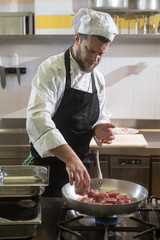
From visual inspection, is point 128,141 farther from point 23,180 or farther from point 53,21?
point 23,180

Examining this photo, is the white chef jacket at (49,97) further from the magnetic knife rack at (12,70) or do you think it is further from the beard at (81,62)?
the magnetic knife rack at (12,70)

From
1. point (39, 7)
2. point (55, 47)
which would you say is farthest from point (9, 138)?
point (39, 7)

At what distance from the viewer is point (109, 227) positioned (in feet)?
4.10

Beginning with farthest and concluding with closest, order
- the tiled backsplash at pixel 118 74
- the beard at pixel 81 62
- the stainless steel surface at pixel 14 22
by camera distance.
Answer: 1. the tiled backsplash at pixel 118 74
2. the stainless steel surface at pixel 14 22
3. the beard at pixel 81 62

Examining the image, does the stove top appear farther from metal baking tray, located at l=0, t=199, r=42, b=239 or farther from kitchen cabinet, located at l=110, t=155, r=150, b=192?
kitchen cabinet, located at l=110, t=155, r=150, b=192

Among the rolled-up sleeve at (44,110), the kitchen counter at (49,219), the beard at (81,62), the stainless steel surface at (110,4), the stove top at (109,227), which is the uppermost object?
the stainless steel surface at (110,4)

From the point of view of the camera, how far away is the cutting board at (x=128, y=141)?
2.97 meters

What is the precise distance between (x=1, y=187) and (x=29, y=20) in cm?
255

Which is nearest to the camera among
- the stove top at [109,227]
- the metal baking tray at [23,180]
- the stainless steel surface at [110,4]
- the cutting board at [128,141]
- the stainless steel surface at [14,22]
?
the stove top at [109,227]

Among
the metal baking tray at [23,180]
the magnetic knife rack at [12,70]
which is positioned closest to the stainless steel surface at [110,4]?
the magnetic knife rack at [12,70]

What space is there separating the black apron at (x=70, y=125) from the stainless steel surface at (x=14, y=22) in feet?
4.95

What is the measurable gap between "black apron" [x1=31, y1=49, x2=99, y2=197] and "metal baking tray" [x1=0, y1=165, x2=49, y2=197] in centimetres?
59

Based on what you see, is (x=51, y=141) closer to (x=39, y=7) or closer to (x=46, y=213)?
(x=46, y=213)

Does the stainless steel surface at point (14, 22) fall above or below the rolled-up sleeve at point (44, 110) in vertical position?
above
